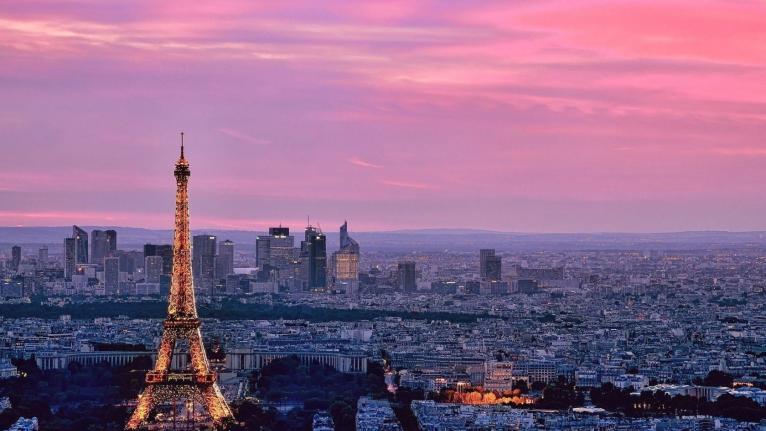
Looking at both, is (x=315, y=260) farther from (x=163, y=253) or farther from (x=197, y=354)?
(x=197, y=354)

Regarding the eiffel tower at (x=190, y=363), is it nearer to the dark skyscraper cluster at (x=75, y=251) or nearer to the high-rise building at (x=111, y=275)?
the high-rise building at (x=111, y=275)

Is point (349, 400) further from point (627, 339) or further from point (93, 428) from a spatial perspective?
point (627, 339)

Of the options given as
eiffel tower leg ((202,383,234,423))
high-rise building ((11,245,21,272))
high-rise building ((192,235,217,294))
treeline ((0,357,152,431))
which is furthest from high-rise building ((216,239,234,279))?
eiffel tower leg ((202,383,234,423))

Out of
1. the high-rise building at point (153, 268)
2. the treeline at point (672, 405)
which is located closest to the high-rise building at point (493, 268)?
the high-rise building at point (153, 268)

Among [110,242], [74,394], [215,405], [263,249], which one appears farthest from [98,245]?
[215,405]

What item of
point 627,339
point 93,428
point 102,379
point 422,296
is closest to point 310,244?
point 422,296

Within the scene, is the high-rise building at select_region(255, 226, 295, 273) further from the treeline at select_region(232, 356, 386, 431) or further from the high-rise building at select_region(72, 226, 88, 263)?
the treeline at select_region(232, 356, 386, 431)

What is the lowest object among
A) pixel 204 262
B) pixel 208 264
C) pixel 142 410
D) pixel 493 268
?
pixel 142 410
